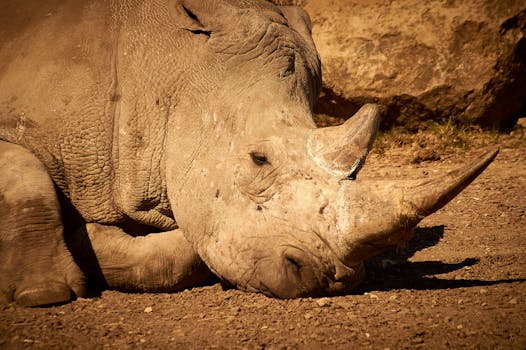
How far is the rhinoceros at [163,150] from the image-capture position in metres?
3.54

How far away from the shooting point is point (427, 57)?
266 inches

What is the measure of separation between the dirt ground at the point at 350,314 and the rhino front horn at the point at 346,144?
2.40 ft

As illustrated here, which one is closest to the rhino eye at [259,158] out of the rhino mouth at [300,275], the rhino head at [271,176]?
the rhino head at [271,176]

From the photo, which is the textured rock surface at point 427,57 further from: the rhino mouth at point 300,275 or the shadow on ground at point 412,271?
the rhino mouth at point 300,275

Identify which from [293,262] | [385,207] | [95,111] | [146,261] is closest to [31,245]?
[146,261]

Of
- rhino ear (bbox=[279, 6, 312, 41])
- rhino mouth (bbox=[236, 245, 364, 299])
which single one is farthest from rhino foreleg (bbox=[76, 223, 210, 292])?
rhino ear (bbox=[279, 6, 312, 41])

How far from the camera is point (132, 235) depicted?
4.35m

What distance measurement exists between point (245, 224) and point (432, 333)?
108cm

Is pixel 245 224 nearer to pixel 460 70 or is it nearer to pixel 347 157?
pixel 347 157

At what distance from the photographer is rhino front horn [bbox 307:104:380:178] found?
3439 millimetres

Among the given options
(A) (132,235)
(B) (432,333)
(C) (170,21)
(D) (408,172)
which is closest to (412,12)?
(D) (408,172)

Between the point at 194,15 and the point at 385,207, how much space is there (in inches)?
67.8

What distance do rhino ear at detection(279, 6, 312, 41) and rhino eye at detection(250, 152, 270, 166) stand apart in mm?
1170

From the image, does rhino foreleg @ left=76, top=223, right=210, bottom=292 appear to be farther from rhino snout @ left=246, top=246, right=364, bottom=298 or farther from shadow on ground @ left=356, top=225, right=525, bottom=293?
shadow on ground @ left=356, top=225, right=525, bottom=293
